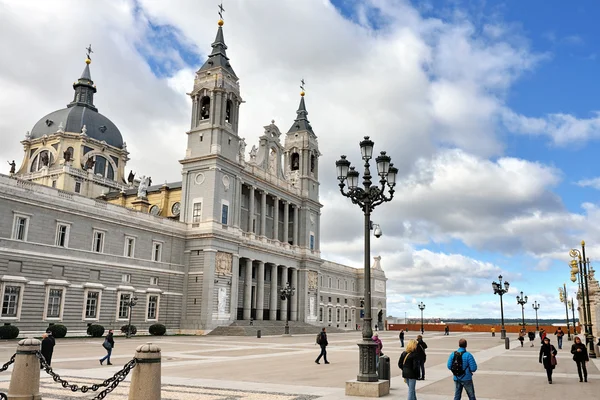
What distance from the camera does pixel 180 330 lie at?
56594 mm

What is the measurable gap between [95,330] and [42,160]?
48.8 meters

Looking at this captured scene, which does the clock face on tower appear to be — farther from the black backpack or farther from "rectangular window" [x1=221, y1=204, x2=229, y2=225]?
the black backpack

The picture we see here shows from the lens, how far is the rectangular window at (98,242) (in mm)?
47656

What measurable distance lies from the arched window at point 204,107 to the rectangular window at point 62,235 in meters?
24.0

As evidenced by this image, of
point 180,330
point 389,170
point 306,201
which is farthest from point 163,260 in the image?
point 389,170

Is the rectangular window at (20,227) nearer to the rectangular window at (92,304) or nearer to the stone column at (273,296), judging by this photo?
the rectangular window at (92,304)

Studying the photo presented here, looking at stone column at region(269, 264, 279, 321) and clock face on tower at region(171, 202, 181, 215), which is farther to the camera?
stone column at region(269, 264, 279, 321)

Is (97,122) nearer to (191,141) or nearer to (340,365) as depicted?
(191,141)

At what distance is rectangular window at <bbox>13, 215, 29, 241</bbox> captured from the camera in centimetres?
4088

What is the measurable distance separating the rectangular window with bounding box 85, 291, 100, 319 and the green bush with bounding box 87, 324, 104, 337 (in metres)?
1.98

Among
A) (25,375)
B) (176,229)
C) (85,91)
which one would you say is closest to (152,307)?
(176,229)

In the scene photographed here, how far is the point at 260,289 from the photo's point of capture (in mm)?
69500

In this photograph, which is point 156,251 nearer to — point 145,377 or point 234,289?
point 234,289

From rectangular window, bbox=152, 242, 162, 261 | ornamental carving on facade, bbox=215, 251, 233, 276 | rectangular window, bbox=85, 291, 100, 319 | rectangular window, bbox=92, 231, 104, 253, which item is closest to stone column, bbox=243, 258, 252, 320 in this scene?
ornamental carving on facade, bbox=215, 251, 233, 276
